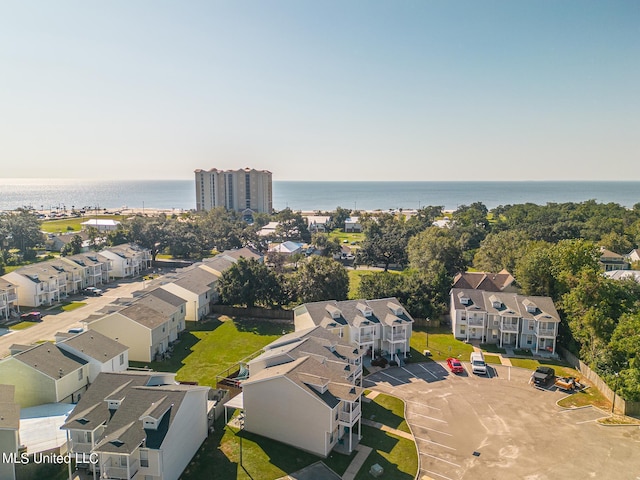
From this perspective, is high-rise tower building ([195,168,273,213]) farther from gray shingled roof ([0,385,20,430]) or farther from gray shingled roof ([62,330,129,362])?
gray shingled roof ([0,385,20,430])

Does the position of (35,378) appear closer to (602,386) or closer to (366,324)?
(366,324)

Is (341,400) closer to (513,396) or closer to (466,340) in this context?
(513,396)

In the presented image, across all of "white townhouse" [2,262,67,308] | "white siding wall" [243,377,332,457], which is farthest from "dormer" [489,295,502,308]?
"white townhouse" [2,262,67,308]

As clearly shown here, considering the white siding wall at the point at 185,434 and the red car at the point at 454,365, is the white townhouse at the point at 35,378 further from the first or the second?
the red car at the point at 454,365

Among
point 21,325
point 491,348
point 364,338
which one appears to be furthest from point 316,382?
point 21,325

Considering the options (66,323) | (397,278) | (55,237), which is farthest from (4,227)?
(397,278)

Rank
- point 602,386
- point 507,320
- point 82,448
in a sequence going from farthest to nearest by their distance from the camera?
point 507,320
point 602,386
point 82,448
